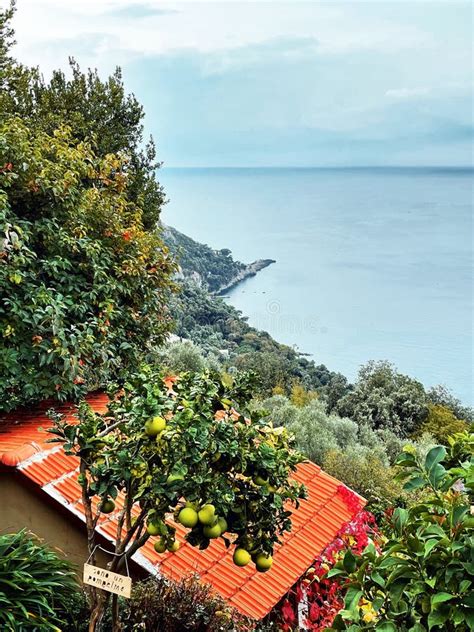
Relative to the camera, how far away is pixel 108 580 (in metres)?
2.61

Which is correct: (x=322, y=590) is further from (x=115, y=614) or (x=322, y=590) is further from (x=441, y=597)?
(x=441, y=597)

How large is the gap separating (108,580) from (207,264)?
25.4 m

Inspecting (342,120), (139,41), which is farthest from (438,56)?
(139,41)

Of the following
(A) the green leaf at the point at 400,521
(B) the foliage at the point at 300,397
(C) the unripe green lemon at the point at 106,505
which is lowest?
(B) the foliage at the point at 300,397

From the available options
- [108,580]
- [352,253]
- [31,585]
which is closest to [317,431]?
[31,585]

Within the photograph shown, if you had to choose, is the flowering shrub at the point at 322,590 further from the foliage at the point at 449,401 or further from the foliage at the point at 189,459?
the foliage at the point at 449,401

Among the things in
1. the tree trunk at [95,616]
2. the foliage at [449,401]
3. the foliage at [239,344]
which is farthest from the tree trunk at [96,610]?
the foliage at [449,401]

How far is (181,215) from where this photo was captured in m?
42.0

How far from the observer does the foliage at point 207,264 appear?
83.9 feet

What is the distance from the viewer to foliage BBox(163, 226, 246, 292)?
2558cm

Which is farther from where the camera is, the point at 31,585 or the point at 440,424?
the point at 440,424

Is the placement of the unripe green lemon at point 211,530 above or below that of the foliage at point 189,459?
below

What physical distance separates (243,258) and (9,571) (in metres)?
29.1

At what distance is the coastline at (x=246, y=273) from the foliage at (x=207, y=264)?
0.40ft
